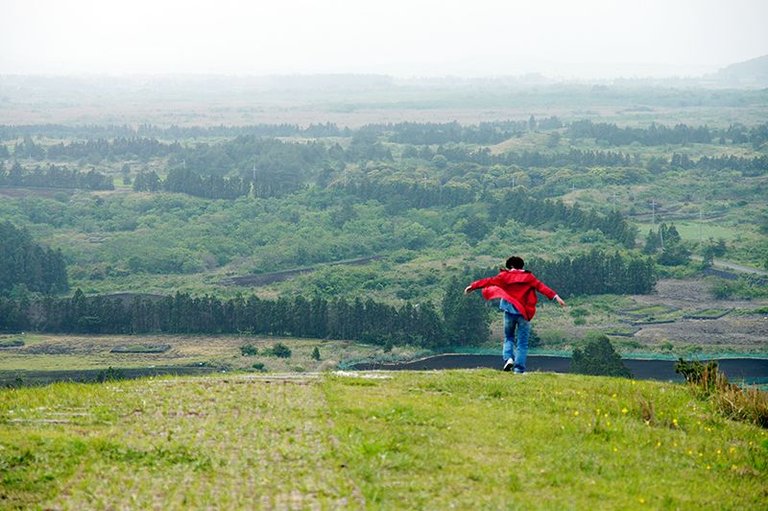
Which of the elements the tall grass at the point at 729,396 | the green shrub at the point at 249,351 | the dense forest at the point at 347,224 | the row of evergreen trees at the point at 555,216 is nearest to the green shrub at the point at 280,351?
the green shrub at the point at 249,351

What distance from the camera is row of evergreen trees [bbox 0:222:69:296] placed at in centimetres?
6394

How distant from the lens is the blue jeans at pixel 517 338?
648 inches

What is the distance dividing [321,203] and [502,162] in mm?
24636

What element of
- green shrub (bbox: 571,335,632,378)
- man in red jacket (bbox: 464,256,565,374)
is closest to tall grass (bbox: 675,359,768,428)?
man in red jacket (bbox: 464,256,565,374)

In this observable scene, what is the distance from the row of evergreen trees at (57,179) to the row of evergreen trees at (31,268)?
30.1m

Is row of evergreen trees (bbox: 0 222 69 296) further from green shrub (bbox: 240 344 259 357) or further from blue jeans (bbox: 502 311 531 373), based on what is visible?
blue jeans (bbox: 502 311 531 373)

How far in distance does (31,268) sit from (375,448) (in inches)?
2229

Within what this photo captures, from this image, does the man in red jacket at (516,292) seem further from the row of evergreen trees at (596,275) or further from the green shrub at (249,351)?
the row of evergreen trees at (596,275)

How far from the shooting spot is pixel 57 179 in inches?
3871

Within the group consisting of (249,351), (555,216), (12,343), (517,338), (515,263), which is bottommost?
(12,343)

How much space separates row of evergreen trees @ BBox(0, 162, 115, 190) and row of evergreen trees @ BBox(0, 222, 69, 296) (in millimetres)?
30114

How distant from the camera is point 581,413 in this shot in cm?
1402

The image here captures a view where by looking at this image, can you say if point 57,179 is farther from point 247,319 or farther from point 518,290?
point 518,290

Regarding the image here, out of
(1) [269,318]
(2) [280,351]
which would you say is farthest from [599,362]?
(1) [269,318]
